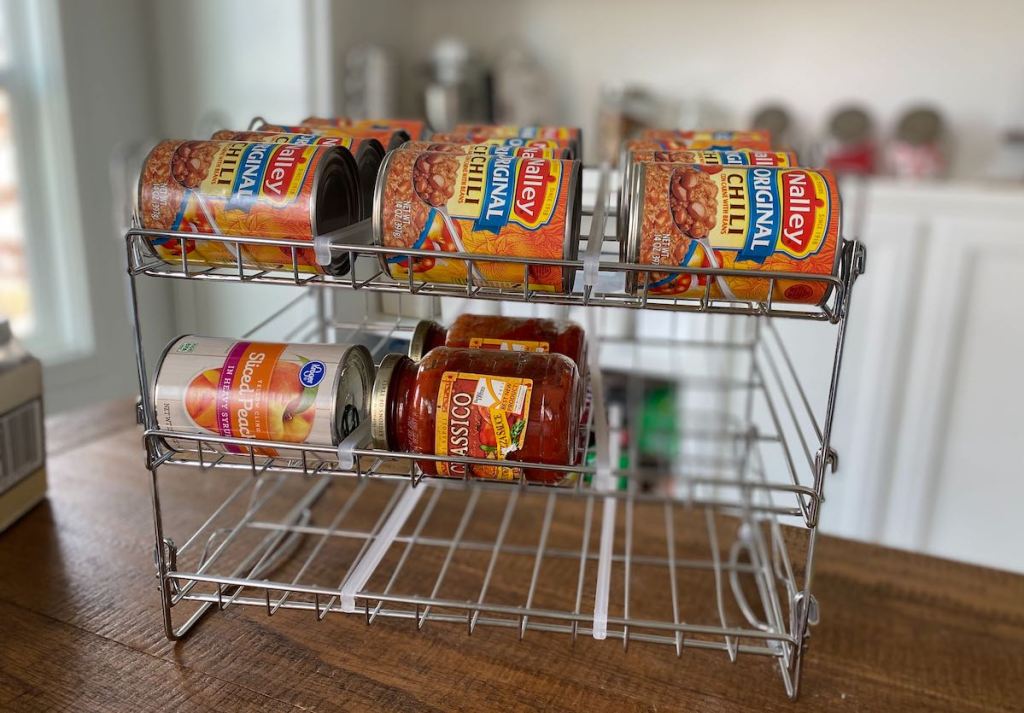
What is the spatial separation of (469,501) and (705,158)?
0.53 meters

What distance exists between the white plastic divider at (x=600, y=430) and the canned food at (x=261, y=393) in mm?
215

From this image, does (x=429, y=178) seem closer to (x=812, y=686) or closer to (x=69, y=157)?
(x=812, y=686)

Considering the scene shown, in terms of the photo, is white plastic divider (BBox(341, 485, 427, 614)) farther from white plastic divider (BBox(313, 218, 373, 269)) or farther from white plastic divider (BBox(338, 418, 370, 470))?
white plastic divider (BBox(313, 218, 373, 269))

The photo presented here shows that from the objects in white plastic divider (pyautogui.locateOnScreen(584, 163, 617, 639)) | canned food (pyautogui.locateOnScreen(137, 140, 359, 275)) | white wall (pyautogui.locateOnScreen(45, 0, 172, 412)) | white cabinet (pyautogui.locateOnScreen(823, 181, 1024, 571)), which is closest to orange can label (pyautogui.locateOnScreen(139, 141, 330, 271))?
canned food (pyautogui.locateOnScreen(137, 140, 359, 275))

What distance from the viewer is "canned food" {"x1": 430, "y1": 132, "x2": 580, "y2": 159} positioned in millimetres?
831

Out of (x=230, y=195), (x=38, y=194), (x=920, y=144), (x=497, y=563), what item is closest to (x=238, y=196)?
(x=230, y=195)

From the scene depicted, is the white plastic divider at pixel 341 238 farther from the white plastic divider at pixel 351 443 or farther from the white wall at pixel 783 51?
the white wall at pixel 783 51

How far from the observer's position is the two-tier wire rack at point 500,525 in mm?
673

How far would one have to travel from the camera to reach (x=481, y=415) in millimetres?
664

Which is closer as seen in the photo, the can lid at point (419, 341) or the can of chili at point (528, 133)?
the can lid at point (419, 341)

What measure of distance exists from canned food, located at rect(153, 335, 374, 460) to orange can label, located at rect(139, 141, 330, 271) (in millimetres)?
77

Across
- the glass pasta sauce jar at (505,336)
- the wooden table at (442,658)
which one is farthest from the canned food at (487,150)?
the wooden table at (442,658)

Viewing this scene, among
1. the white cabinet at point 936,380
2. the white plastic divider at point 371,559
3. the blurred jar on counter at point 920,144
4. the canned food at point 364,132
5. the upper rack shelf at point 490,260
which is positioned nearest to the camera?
the upper rack shelf at point 490,260

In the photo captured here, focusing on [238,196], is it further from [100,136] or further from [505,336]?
[100,136]
